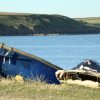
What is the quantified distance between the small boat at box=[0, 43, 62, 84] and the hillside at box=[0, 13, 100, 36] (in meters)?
143

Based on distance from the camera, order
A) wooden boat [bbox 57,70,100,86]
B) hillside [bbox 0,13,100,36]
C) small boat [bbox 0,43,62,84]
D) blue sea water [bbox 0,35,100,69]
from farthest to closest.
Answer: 1. hillside [bbox 0,13,100,36]
2. blue sea water [bbox 0,35,100,69]
3. small boat [bbox 0,43,62,84]
4. wooden boat [bbox 57,70,100,86]

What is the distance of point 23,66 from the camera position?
19484 millimetres

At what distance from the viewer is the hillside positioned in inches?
6752

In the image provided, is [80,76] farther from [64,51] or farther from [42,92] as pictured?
[64,51]

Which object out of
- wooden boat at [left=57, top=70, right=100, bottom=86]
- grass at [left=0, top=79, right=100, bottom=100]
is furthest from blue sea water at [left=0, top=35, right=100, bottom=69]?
grass at [left=0, top=79, right=100, bottom=100]

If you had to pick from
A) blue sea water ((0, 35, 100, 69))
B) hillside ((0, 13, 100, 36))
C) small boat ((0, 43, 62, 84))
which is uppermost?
small boat ((0, 43, 62, 84))

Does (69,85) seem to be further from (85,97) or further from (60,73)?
(85,97)

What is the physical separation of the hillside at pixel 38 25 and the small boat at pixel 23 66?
143383 millimetres

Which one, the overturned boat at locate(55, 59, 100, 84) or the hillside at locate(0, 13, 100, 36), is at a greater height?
the overturned boat at locate(55, 59, 100, 84)

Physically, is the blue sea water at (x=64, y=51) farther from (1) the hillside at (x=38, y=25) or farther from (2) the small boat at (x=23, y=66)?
(1) the hillside at (x=38, y=25)

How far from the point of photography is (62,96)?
14266 mm

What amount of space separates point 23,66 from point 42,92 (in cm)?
468

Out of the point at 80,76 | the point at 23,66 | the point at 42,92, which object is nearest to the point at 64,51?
the point at 23,66

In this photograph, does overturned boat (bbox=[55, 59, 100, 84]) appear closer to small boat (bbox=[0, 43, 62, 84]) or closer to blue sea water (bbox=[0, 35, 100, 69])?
small boat (bbox=[0, 43, 62, 84])
